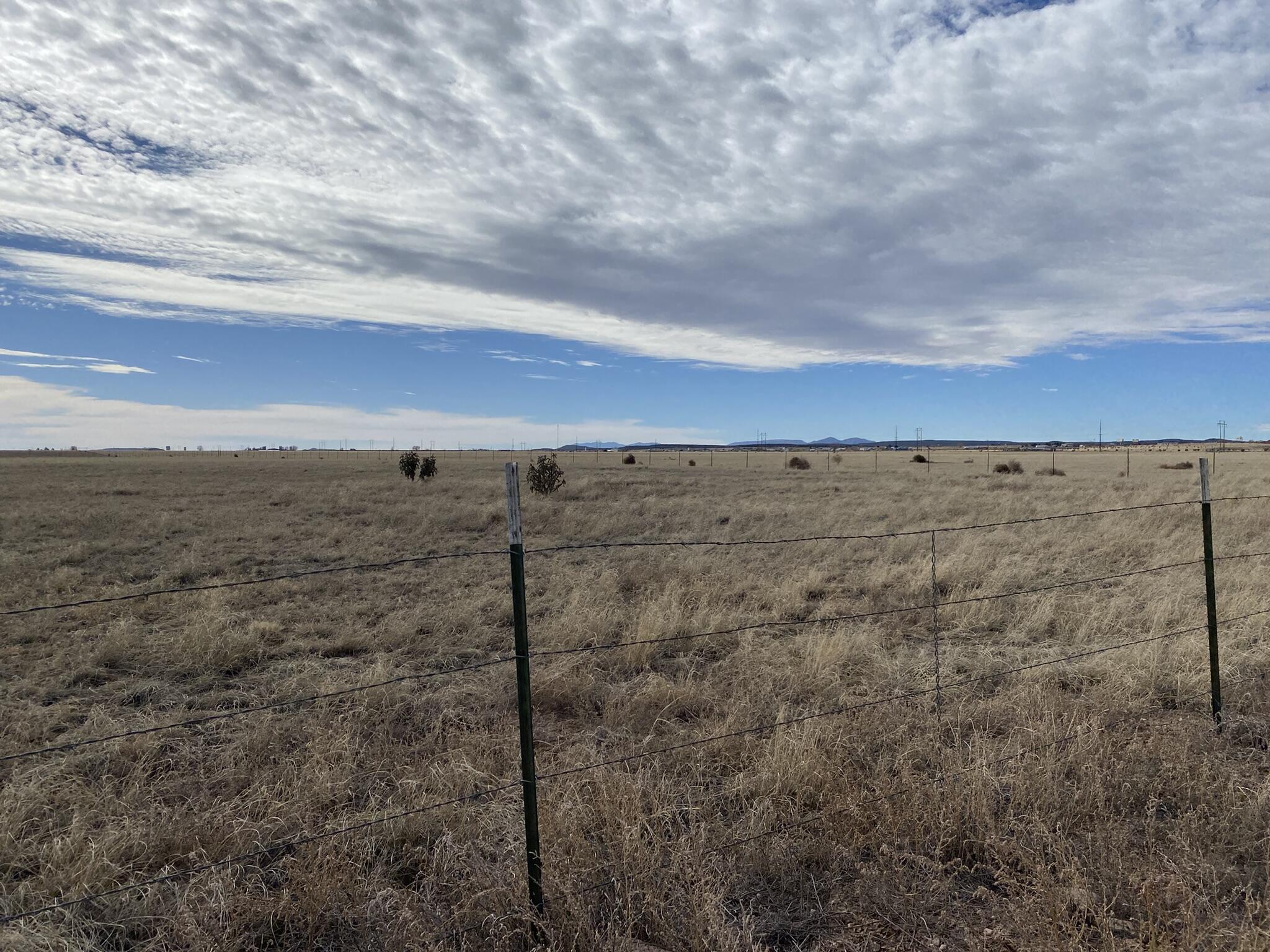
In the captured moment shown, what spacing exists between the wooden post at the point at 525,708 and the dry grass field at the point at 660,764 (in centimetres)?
12

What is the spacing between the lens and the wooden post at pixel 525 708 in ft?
10.5

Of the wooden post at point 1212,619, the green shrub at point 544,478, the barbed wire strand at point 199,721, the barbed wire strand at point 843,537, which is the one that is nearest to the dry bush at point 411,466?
the green shrub at point 544,478

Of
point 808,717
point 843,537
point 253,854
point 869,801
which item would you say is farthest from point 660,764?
point 253,854

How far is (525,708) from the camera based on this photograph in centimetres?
324

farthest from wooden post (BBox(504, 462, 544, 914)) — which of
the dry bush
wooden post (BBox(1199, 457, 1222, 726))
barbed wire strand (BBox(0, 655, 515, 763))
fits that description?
the dry bush

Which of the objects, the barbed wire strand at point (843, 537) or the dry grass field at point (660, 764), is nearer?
the dry grass field at point (660, 764)

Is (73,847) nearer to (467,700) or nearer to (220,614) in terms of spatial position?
(467,700)

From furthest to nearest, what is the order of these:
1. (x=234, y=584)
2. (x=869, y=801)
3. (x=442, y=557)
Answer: (x=234, y=584) → (x=442, y=557) → (x=869, y=801)

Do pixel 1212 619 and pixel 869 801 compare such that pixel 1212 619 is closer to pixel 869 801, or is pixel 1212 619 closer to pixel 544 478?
pixel 869 801

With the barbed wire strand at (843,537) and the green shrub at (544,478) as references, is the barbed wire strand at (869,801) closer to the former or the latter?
the barbed wire strand at (843,537)

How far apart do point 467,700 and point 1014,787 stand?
4.11 metres

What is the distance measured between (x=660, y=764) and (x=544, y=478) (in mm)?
21507

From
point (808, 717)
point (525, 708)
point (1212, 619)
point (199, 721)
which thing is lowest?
point (808, 717)

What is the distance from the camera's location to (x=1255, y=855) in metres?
3.62
